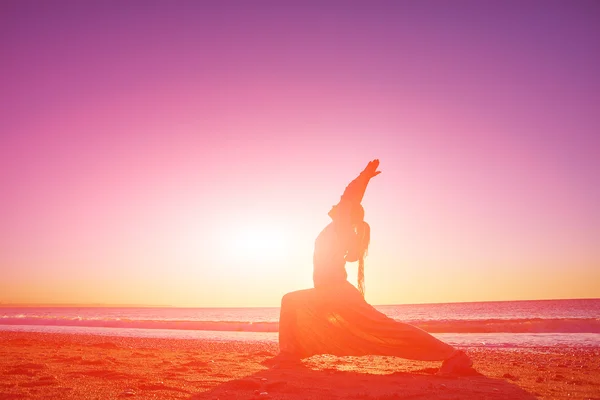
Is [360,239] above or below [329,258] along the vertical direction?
above

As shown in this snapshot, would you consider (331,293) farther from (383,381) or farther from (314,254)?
(383,381)

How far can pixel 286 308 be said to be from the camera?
11.3 metres

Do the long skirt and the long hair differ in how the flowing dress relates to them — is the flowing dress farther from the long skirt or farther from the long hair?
the long hair

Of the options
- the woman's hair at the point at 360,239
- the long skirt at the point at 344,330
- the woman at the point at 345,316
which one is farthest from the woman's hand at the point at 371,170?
the long skirt at the point at 344,330

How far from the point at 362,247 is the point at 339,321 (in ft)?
8.36

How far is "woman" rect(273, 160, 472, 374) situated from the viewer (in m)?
9.31

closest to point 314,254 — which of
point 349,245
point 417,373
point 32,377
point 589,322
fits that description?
point 349,245

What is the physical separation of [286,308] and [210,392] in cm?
→ 456

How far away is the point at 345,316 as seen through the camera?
34.3ft

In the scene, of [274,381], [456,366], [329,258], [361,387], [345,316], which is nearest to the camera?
[361,387]

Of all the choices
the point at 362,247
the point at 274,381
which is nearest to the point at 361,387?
the point at 274,381

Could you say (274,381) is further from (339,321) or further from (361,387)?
(339,321)

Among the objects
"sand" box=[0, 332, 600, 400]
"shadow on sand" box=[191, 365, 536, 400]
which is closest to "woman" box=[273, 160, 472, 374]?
"sand" box=[0, 332, 600, 400]

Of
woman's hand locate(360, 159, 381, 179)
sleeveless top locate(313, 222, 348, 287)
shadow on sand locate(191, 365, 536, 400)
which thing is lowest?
shadow on sand locate(191, 365, 536, 400)
